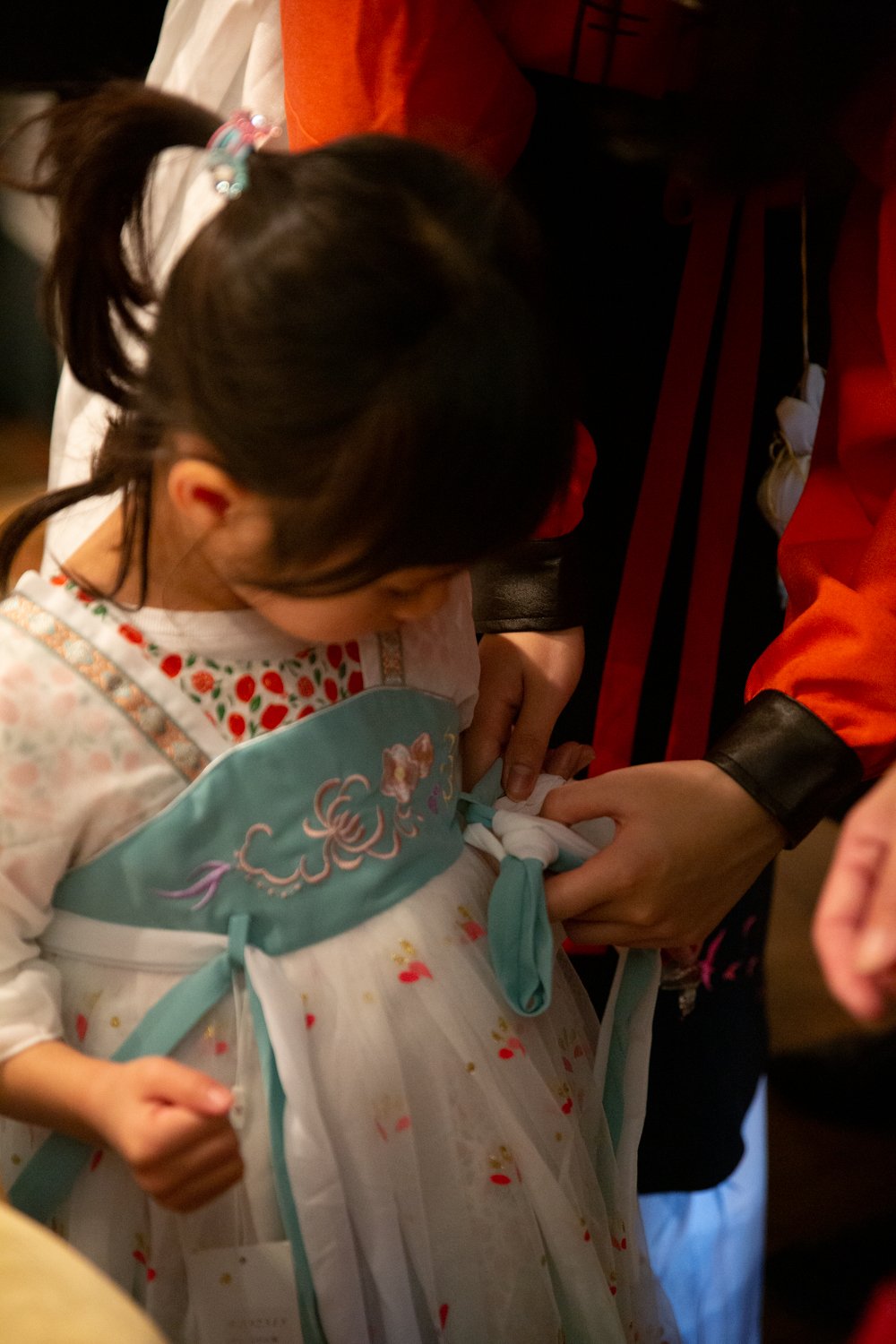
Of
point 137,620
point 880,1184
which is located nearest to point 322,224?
point 137,620

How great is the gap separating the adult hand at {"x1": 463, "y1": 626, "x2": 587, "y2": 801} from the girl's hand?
34 cm

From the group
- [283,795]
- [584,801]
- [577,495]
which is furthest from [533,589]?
[283,795]

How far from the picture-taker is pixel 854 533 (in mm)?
817

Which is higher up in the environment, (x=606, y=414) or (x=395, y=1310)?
(x=606, y=414)

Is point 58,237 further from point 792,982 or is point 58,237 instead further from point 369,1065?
point 792,982

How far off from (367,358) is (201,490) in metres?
0.12

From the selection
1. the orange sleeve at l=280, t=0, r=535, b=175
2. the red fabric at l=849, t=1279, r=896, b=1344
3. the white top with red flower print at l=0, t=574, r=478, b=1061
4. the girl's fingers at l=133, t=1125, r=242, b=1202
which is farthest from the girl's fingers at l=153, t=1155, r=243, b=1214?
the orange sleeve at l=280, t=0, r=535, b=175

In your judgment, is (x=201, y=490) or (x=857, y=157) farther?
(x=857, y=157)

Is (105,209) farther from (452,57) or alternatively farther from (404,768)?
(404,768)

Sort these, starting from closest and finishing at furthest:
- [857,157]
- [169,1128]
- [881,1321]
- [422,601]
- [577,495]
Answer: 1. [881,1321]
2. [169,1128]
3. [422,601]
4. [857,157]
5. [577,495]

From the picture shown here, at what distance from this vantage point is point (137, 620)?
0.65 meters

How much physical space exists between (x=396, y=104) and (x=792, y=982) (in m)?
1.31

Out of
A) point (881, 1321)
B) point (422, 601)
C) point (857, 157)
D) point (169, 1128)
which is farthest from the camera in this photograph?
point (857, 157)

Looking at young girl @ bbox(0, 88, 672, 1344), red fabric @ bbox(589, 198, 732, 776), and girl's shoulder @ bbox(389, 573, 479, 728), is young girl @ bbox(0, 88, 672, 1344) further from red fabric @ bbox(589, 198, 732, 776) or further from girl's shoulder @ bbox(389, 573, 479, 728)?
red fabric @ bbox(589, 198, 732, 776)
